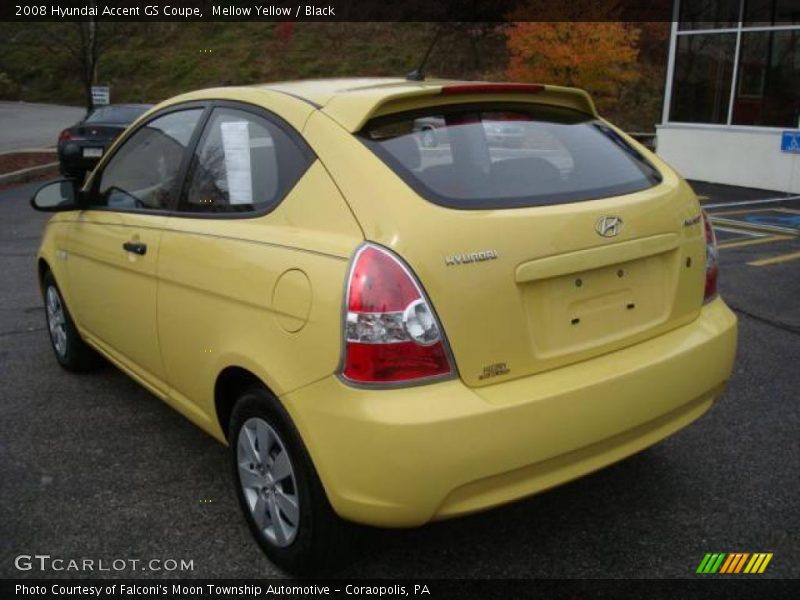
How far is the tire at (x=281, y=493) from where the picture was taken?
2457 millimetres

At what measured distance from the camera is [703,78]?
15.4 metres

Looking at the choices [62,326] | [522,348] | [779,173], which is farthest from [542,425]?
[779,173]

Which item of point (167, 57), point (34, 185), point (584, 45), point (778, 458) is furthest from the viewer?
point (167, 57)

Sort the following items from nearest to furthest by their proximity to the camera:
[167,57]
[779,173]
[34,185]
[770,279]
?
[770,279], [779,173], [34,185], [167,57]

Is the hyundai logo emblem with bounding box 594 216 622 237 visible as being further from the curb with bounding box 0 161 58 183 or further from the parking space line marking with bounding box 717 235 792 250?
the curb with bounding box 0 161 58 183

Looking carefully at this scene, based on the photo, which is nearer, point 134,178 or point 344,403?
point 344,403

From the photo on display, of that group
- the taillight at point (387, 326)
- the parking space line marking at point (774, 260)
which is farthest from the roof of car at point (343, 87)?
the parking space line marking at point (774, 260)

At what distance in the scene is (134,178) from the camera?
3.71 m

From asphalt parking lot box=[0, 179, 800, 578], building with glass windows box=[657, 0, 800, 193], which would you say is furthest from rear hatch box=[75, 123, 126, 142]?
building with glass windows box=[657, 0, 800, 193]

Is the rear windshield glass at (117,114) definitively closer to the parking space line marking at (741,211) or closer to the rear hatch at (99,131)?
the rear hatch at (99,131)

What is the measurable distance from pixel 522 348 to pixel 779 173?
12.9 metres
